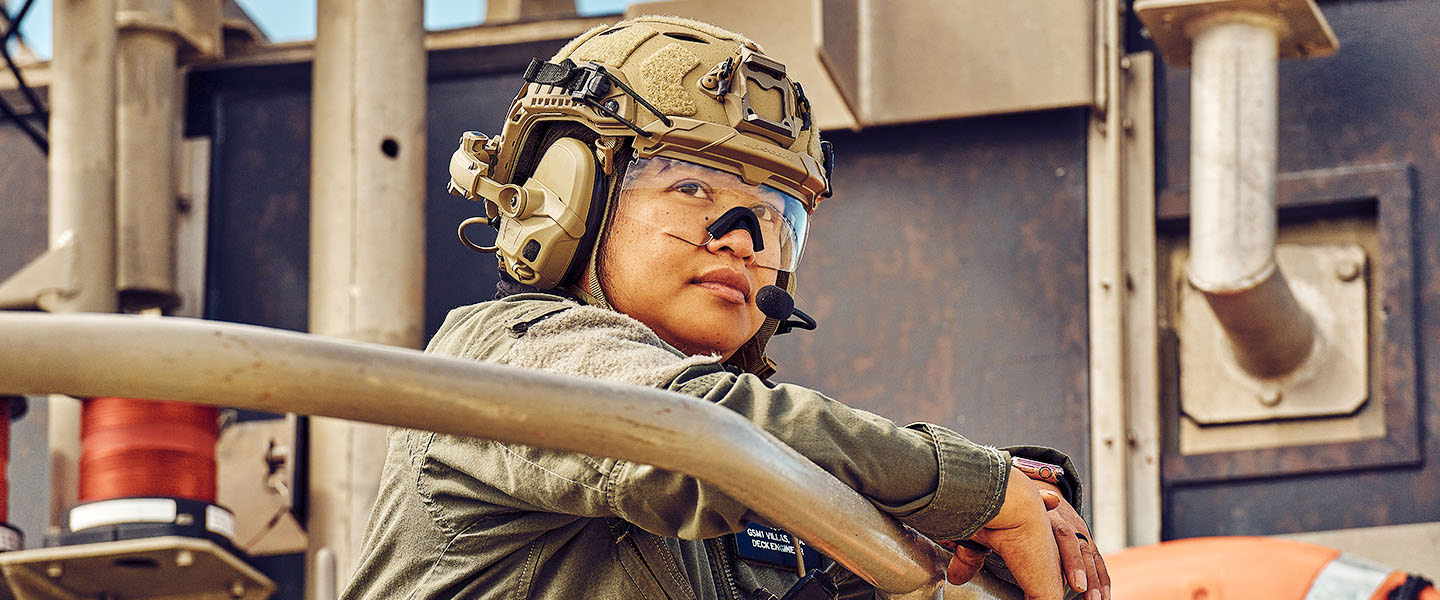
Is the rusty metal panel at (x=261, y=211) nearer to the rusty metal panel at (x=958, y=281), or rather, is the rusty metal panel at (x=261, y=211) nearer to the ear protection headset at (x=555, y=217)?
the rusty metal panel at (x=958, y=281)

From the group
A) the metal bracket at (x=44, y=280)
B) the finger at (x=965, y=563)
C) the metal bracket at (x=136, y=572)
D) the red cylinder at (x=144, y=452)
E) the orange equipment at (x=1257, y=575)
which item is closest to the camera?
the finger at (x=965, y=563)

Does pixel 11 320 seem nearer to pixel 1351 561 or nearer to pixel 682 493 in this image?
pixel 682 493

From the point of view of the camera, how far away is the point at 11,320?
4.66 feet

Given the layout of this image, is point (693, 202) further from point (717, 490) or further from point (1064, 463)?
point (717, 490)

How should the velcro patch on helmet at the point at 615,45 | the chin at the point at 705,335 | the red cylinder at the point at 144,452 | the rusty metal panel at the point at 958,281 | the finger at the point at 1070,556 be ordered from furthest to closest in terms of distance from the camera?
the rusty metal panel at the point at 958,281
the red cylinder at the point at 144,452
the velcro patch on helmet at the point at 615,45
the chin at the point at 705,335
the finger at the point at 1070,556

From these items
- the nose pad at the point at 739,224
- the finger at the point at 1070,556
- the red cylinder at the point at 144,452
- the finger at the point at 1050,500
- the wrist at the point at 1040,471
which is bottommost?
the red cylinder at the point at 144,452

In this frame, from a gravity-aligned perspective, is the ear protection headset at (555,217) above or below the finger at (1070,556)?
above

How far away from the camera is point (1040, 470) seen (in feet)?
8.33

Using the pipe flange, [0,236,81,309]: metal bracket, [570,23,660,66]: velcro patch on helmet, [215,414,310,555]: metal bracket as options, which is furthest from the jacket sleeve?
[0,236,81,309]: metal bracket

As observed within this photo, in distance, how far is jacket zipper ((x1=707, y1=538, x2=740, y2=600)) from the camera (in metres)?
2.58

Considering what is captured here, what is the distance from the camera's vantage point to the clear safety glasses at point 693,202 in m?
2.76

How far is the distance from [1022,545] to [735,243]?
2.12 feet

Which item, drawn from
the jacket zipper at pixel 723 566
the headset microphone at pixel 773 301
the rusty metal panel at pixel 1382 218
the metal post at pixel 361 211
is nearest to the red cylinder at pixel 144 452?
the metal post at pixel 361 211

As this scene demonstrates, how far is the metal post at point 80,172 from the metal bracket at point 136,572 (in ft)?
1.81
